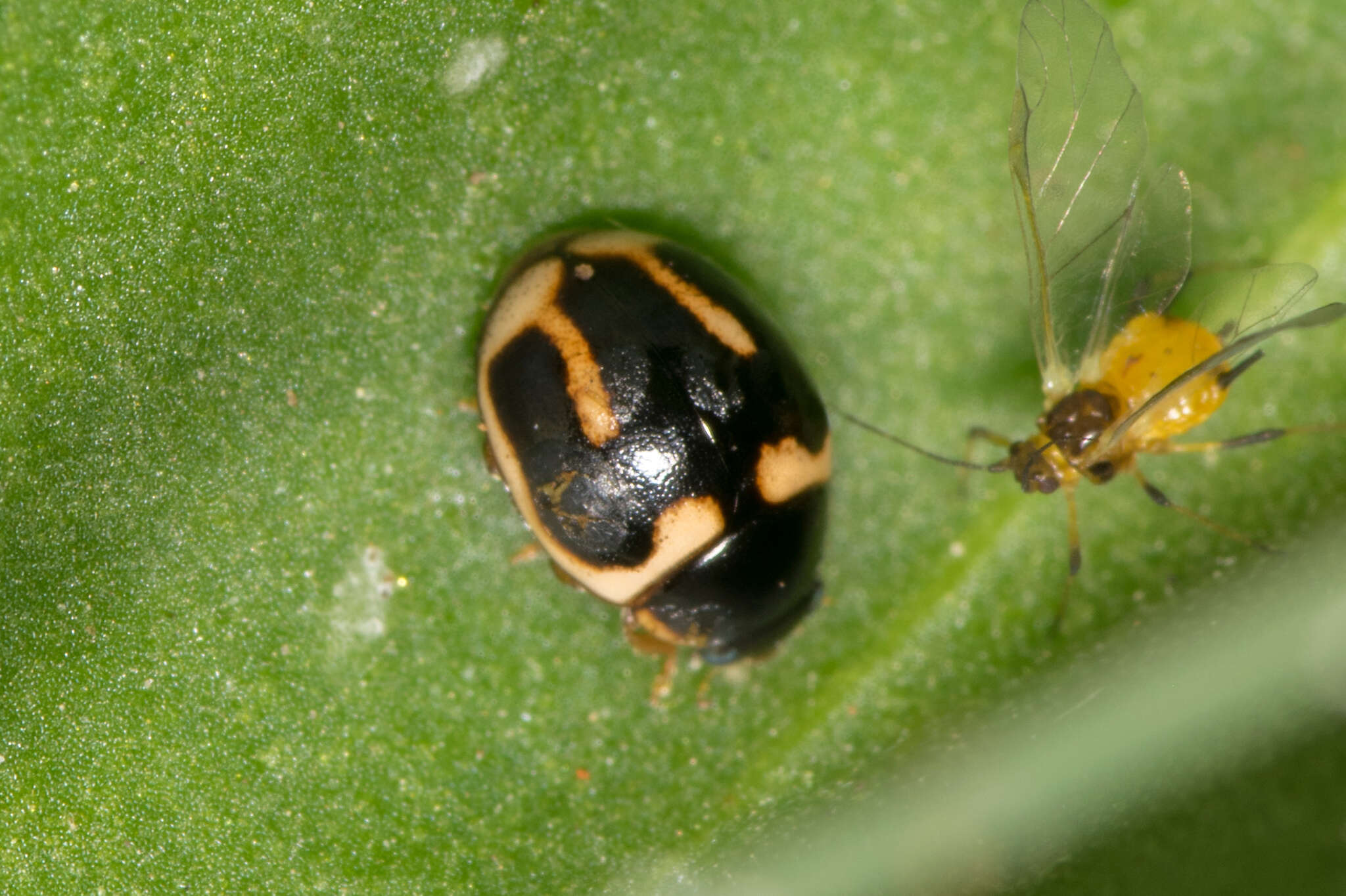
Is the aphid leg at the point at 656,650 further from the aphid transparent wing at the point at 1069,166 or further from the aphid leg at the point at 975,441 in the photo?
the aphid transparent wing at the point at 1069,166

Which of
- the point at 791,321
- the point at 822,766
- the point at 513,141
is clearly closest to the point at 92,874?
the point at 822,766

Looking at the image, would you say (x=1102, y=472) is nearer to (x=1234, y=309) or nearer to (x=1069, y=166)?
(x=1234, y=309)

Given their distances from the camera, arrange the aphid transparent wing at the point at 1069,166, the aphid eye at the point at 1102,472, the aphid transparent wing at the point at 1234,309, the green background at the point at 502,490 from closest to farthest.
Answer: the green background at the point at 502,490
the aphid transparent wing at the point at 1069,166
the aphid transparent wing at the point at 1234,309
the aphid eye at the point at 1102,472

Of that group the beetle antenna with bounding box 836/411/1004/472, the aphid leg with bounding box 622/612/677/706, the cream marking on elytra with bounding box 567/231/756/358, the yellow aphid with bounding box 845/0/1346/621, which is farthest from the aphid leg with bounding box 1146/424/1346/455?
the aphid leg with bounding box 622/612/677/706

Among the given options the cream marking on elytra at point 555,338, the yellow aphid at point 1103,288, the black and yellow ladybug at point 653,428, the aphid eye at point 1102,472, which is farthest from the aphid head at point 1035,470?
the cream marking on elytra at point 555,338

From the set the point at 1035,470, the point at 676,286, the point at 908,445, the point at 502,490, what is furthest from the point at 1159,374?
the point at 502,490

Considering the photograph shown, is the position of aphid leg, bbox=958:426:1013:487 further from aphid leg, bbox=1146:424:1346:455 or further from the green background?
aphid leg, bbox=1146:424:1346:455

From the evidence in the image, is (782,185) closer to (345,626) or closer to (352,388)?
(352,388)
